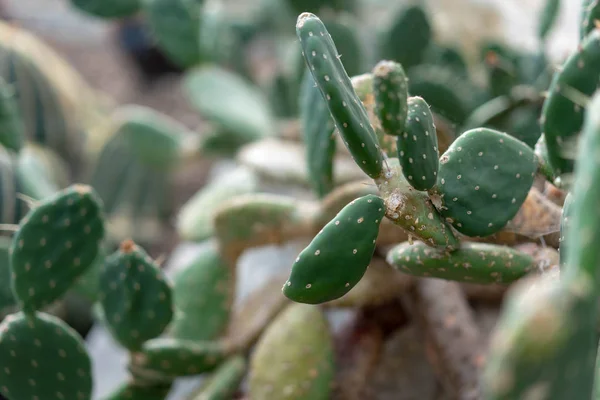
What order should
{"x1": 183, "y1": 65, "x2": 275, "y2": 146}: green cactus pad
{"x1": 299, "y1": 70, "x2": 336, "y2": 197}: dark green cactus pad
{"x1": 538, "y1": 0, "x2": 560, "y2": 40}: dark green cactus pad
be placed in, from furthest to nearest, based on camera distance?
1. {"x1": 183, "y1": 65, "x2": 275, "y2": 146}: green cactus pad
2. {"x1": 538, "y1": 0, "x2": 560, "y2": 40}: dark green cactus pad
3. {"x1": 299, "y1": 70, "x2": 336, "y2": 197}: dark green cactus pad

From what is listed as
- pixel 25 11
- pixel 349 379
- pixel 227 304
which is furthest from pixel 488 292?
pixel 25 11

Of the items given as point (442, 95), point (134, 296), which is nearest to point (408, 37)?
point (442, 95)

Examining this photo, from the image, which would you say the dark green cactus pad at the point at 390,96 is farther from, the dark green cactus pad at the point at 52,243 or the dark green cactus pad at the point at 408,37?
the dark green cactus pad at the point at 408,37

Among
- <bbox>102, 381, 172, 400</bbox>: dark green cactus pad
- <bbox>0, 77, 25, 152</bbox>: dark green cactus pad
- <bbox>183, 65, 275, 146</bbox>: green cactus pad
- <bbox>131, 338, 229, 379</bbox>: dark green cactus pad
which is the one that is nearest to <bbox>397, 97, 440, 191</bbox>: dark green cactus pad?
<bbox>131, 338, 229, 379</bbox>: dark green cactus pad

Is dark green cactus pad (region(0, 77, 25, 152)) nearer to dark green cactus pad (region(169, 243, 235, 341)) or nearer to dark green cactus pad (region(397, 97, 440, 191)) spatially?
dark green cactus pad (region(169, 243, 235, 341))

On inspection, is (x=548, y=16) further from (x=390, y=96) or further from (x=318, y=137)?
(x=390, y=96)

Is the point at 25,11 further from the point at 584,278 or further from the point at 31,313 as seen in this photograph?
the point at 584,278
